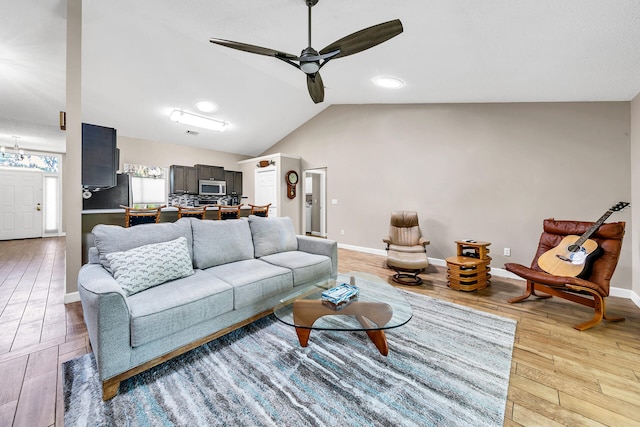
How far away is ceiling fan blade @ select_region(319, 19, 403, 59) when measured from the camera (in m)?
1.85

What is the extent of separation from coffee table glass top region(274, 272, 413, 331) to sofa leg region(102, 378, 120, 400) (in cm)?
94

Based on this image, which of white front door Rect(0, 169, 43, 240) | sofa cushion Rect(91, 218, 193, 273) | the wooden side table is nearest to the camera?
sofa cushion Rect(91, 218, 193, 273)

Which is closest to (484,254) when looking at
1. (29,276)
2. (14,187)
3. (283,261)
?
(283,261)

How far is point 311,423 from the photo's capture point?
1.28 metres

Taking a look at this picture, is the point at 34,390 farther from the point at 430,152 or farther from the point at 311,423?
the point at 430,152

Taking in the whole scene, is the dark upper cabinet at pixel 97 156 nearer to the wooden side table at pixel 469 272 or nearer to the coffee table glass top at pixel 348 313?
the coffee table glass top at pixel 348 313

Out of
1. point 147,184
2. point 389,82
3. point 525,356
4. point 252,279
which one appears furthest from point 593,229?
point 147,184

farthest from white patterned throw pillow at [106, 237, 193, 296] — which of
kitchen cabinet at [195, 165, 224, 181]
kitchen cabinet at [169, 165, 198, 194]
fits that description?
kitchen cabinet at [195, 165, 224, 181]

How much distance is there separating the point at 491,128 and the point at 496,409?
12.3 feet

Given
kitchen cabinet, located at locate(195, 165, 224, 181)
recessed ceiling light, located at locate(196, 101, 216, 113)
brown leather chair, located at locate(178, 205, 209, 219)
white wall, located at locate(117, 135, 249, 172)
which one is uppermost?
recessed ceiling light, located at locate(196, 101, 216, 113)

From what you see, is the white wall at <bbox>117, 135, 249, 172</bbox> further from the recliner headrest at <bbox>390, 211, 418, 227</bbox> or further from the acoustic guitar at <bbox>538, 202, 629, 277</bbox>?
the acoustic guitar at <bbox>538, 202, 629, 277</bbox>

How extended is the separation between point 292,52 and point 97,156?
8.84 feet

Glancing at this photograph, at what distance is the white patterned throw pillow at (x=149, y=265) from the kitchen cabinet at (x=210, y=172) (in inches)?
195

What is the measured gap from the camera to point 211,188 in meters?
6.75
